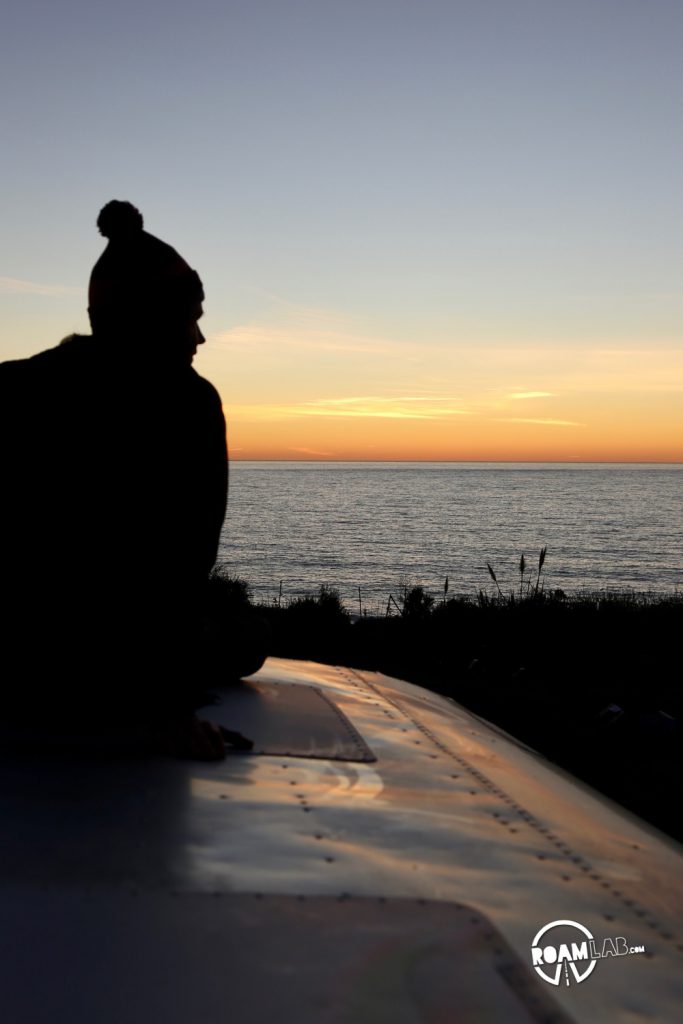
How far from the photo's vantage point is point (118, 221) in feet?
9.78

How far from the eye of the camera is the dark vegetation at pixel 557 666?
625 centimetres

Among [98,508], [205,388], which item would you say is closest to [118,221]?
[205,388]

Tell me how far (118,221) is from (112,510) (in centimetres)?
99

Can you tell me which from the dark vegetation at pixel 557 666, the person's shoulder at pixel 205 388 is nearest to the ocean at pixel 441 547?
the dark vegetation at pixel 557 666

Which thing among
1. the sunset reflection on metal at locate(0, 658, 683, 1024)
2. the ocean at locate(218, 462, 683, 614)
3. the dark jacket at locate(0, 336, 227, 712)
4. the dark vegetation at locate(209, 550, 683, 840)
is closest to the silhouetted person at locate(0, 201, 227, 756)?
the dark jacket at locate(0, 336, 227, 712)

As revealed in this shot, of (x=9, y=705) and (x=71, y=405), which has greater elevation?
(x=71, y=405)

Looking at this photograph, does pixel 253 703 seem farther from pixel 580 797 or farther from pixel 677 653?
pixel 677 653

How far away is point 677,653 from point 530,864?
891 centimetres

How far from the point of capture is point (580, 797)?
3.07 metres

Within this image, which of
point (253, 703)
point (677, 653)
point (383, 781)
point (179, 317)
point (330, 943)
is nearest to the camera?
point (330, 943)

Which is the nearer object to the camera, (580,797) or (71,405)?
(71,405)

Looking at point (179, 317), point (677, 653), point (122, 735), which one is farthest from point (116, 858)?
point (677, 653)

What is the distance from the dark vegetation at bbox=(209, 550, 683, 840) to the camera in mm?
6246

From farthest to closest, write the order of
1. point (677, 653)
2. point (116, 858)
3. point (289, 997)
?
1. point (677, 653)
2. point (116, 858)
3. point (289, 997)
